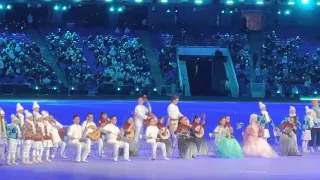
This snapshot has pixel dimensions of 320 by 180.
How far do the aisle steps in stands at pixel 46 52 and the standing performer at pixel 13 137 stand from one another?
2606 centimetres

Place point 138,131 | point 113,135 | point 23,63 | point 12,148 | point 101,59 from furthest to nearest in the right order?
1. point 101,59
2. point 23,63
3. point 138,131
4. point 113,135
5. point 12,148

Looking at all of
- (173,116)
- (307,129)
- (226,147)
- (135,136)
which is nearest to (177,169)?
(226,147)

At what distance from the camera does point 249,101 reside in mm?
37188

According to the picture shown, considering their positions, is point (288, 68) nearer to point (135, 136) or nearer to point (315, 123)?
point (315, 123)

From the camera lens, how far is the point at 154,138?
15.1 meters

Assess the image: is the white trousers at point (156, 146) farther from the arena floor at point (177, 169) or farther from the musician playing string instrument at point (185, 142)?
the musician playing string instrument at point (185, 142)

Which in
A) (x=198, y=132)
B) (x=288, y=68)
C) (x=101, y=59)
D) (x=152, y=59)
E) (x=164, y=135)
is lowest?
(x=164, y=135)

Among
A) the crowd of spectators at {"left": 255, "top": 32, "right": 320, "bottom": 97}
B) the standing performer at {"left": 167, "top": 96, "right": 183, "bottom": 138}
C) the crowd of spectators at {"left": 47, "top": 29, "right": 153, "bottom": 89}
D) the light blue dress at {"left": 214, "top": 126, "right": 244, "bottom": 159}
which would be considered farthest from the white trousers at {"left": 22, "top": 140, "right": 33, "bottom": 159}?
the crowd of spectators at {"left": 255, "top": 32, "right": 320, "bottom": 97}

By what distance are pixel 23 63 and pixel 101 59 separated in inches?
194

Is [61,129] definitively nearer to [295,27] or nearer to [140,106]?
[140,106]

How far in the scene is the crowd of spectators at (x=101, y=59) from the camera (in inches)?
1585

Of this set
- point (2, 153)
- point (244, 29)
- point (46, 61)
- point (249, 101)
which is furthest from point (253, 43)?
point (2, 153)

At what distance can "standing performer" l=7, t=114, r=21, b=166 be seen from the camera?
13656 mm

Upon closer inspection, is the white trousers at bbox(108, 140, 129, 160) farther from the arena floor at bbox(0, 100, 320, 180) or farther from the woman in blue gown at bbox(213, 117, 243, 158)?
the woman in blue gown at bbox(213, 117, 243, 158)
